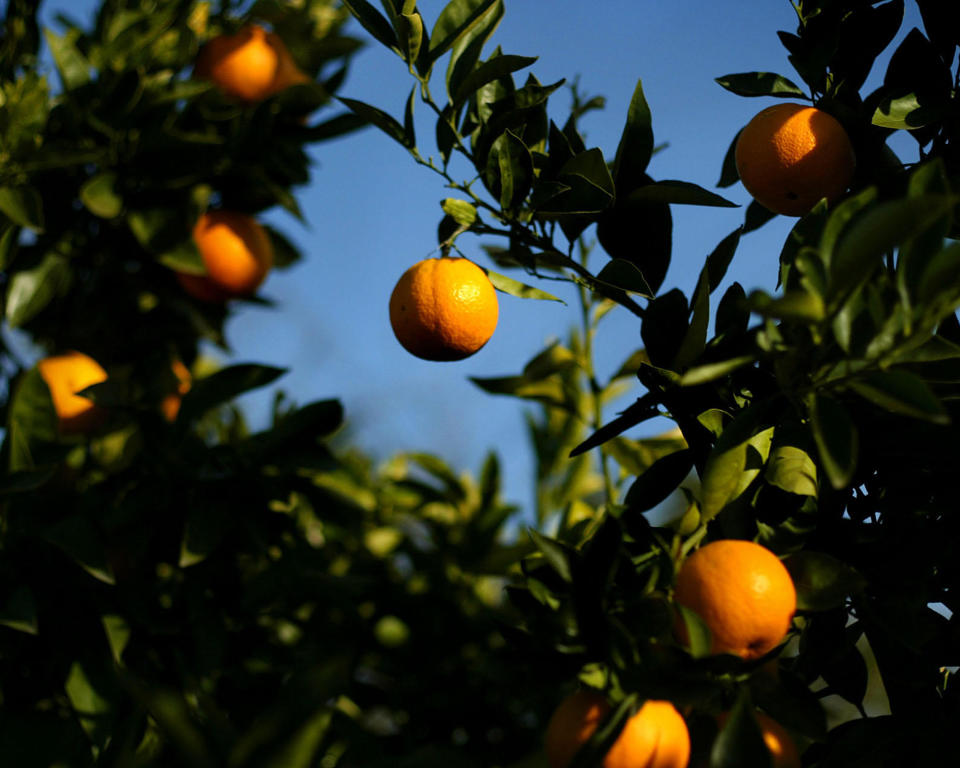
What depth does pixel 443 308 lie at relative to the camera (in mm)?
1308

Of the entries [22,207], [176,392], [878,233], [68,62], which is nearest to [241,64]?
[68,62]

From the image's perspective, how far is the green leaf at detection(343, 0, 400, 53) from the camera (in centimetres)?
134

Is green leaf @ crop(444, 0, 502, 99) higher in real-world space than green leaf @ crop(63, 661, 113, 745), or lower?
higher

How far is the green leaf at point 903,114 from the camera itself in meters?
1.28

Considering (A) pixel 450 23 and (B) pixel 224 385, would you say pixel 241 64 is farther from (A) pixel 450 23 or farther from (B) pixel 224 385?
(A) pixel 450 23

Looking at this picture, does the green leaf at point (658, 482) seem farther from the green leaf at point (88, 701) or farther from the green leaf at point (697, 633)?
the green leaf at point (88, 701)

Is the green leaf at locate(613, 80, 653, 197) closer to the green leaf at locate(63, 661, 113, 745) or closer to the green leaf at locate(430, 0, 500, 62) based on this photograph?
the green leaf at locate(430, 0, 500, 62)

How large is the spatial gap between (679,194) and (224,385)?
102 centimetres

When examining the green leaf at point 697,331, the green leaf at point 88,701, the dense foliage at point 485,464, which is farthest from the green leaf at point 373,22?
the green leaf at point 88,701

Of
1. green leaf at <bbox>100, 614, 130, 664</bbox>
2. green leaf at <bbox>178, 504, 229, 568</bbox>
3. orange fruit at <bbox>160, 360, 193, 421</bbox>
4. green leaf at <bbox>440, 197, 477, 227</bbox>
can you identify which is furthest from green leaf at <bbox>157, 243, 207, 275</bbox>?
green leaf at <bbox>440, 197, 477, 227</bbox>

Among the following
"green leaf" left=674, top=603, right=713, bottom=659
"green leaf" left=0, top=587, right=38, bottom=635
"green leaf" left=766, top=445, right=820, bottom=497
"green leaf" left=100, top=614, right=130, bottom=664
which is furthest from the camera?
"green leaf" left=100, top=614, right=130, bottom=664

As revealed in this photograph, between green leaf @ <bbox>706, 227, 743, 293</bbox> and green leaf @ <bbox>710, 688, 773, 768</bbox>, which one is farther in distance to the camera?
green leaf @ <bbox>706, 227, 743, 293</bbox>

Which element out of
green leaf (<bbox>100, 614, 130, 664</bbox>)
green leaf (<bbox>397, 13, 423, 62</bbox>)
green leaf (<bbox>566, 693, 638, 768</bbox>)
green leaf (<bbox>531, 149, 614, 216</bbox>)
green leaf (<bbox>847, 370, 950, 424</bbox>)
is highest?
green leaf (<bbox>397, 13, 423, 62</bbox>)

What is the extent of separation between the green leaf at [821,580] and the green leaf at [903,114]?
24.4 inches
